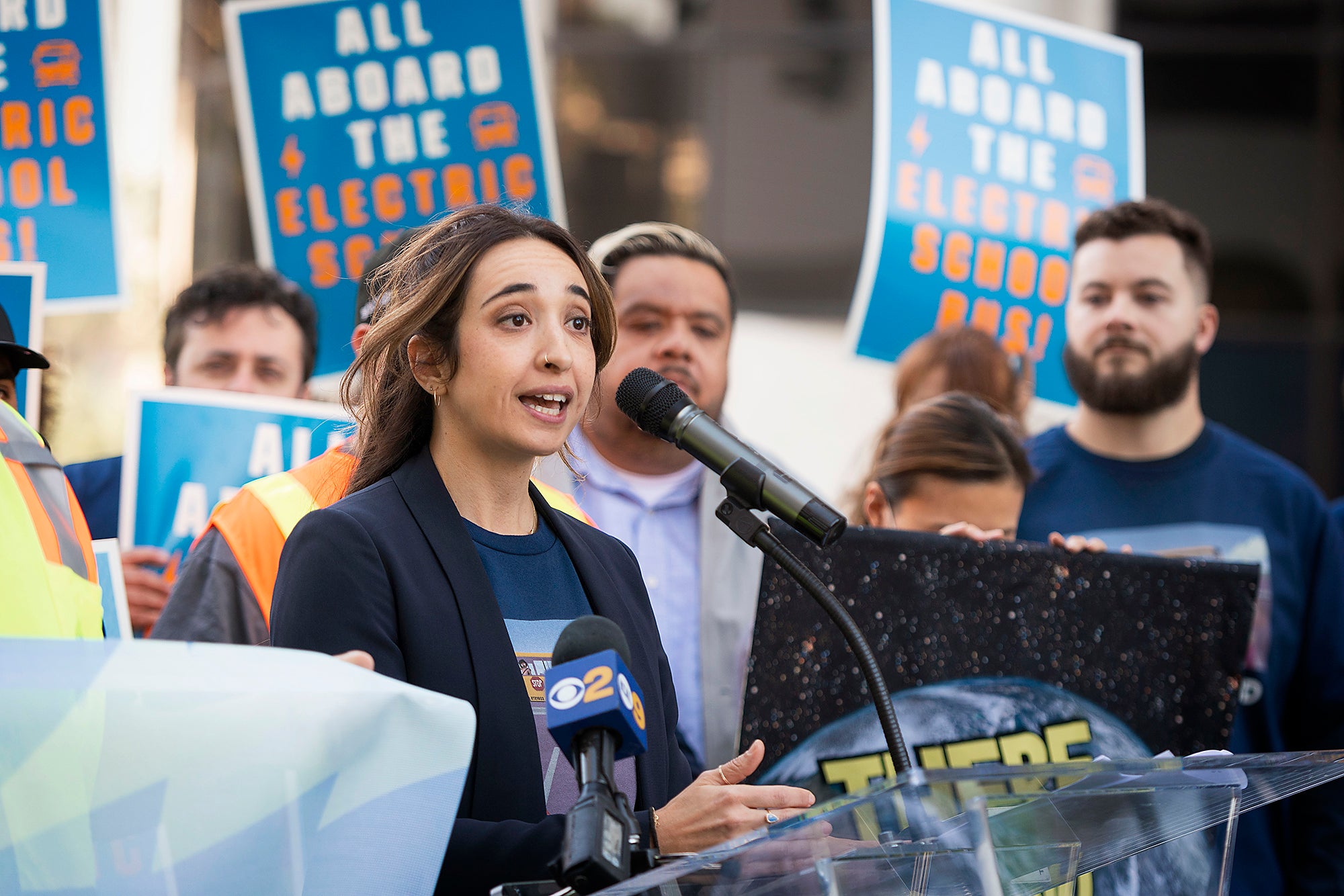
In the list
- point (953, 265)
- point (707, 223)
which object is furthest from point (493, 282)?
point (707, 223)

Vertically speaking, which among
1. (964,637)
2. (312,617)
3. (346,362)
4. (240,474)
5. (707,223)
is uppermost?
(707,223)

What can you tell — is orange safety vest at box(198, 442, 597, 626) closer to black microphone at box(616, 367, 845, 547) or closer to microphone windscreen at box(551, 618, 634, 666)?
black microphone at box(616, 367, 845, 547)

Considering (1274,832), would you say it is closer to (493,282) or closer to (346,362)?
(493,282)

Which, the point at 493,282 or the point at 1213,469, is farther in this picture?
the point at 1213,469

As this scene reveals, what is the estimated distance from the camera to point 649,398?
1.86 metres

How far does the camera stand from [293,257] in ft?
13.2

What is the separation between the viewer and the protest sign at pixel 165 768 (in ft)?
4.61

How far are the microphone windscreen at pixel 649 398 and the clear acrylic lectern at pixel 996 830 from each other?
0.66 m

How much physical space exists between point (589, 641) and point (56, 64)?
9.37 feet

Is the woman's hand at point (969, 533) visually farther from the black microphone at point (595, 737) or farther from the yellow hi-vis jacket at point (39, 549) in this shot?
the yellow hi-vis jacket at point (39, 549)

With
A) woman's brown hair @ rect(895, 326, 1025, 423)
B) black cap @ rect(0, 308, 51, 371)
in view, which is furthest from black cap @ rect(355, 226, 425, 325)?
woman's brown hair @ rect(895, 326, 1025, 423)

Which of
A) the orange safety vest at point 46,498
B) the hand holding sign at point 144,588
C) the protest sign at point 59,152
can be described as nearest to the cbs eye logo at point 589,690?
the orange safety vest at point 46,498

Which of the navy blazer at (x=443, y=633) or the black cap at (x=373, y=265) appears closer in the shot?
the navy blazer at (x=443, y=633)

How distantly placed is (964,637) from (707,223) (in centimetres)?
560
